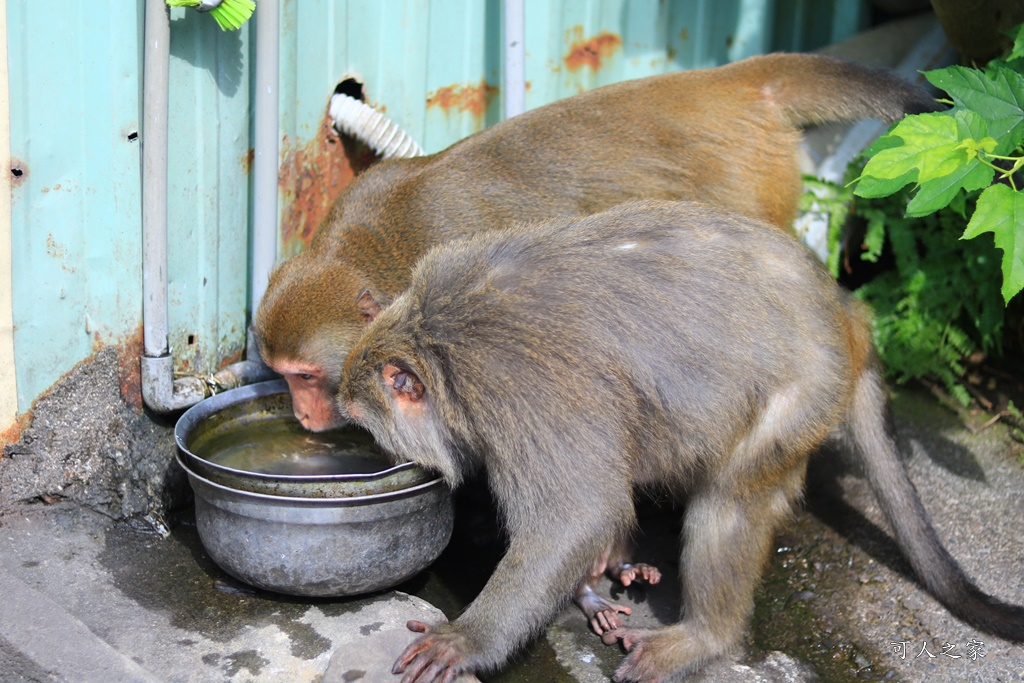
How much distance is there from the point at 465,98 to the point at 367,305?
1.41 m

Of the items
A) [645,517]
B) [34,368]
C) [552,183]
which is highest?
[552,183]

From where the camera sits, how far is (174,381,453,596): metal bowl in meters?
3.30

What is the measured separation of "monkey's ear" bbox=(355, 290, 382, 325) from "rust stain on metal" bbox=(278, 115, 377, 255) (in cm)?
65

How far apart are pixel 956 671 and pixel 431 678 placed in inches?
66.8

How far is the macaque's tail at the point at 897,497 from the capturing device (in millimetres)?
3652

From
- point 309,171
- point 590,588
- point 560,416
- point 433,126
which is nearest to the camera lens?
point 560,416

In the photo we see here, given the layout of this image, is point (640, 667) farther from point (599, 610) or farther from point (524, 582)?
point (524, 582)

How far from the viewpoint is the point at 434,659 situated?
3135mm

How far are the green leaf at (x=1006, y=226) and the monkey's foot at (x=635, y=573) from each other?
62.7 inches

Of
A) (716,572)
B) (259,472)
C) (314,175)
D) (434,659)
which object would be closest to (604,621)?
(716,572)

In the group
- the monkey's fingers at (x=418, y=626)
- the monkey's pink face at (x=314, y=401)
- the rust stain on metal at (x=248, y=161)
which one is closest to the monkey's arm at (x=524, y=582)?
the monkey's fingers at (x=418, y=626)

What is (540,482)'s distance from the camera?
309 centimetres

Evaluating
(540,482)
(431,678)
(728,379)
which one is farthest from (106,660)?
(728,379)

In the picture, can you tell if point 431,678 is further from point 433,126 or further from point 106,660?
point 433,126
